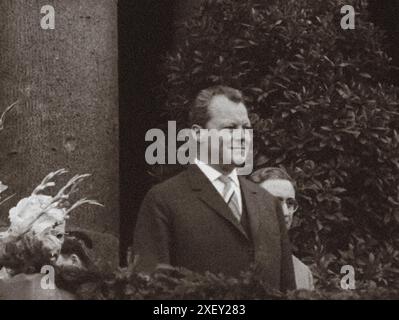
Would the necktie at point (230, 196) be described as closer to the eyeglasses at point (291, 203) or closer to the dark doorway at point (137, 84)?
the eyeglasses at point (291, 203)

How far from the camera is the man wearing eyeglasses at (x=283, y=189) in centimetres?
891

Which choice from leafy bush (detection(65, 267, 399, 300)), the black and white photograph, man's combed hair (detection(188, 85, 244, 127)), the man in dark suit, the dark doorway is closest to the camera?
leafy bush (detection(65, 267, 399, 300))

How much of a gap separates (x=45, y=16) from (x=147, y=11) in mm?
959

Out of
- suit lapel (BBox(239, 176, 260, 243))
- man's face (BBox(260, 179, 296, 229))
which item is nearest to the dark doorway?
suit lapel (BBox(239, 176, 260, 243))

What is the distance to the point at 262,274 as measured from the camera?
8648 mm

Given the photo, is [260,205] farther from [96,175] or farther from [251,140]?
[96,175]

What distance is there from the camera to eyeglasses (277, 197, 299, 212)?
8.96m

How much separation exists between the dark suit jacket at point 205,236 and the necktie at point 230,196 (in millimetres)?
41

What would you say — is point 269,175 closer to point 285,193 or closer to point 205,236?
point 285,193

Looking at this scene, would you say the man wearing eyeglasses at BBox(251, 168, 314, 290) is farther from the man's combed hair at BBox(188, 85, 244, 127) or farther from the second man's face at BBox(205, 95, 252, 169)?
the man's combed hair at BBox(188, 85, 244, 127)

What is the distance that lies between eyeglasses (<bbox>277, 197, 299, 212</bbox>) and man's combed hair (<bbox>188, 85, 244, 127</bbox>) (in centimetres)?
77

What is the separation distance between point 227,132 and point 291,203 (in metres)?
0.71

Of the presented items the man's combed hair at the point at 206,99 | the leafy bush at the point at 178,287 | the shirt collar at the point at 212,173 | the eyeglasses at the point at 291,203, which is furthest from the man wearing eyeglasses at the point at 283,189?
the man's combed hair at the point at 206,99
